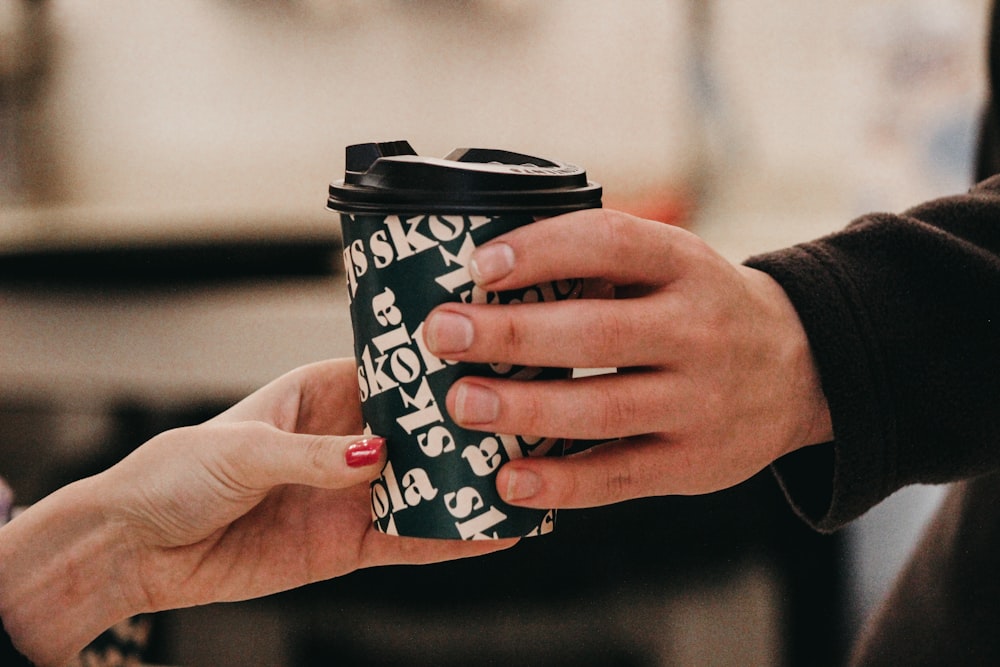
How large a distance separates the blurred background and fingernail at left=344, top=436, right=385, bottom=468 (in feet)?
4.65

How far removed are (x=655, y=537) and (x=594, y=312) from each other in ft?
5.08

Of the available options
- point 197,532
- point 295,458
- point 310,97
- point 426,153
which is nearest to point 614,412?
point 295,458

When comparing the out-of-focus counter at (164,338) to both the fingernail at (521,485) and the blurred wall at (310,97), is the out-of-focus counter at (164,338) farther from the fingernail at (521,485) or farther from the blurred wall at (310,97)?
the fingernail at (521,485)

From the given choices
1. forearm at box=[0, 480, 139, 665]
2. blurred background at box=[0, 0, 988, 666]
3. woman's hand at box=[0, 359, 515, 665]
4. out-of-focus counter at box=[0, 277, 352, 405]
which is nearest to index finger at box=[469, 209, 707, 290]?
woman's hand at box=[0, 359, 515, 665]

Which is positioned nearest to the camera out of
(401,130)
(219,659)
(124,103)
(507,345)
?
(507,345)

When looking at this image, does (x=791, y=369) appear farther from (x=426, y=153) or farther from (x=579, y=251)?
(x=426, y=153)

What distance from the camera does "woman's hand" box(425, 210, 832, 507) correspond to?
Result: 60cm

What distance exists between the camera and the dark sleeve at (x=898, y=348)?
0.68m

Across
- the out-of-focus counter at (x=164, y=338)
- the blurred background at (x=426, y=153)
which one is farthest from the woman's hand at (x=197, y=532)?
the out-of-focus counter at (x=164, y=338)

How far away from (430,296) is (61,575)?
1.66 feet

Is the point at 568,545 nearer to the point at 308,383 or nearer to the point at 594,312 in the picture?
the point at 308,383

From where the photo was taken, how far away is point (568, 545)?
206 centimetres

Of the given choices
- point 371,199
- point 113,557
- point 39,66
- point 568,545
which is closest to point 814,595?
point 568,545

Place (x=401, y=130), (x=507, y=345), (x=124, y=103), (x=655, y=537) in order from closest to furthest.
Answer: (x=507, y=345)
(x=655, y=537)
(x=401, y=130)
(x=124, y=103)
